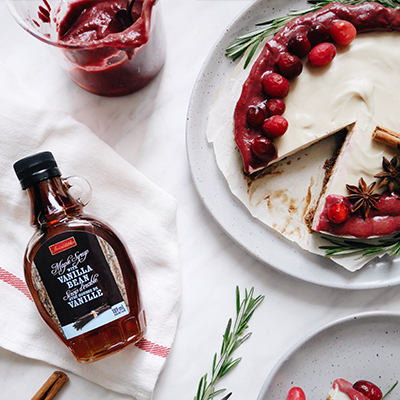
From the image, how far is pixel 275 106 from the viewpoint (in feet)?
5.50

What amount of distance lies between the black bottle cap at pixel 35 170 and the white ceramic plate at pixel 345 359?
4.19 feet

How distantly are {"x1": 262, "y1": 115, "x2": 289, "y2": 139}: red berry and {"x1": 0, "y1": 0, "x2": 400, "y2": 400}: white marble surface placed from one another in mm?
408

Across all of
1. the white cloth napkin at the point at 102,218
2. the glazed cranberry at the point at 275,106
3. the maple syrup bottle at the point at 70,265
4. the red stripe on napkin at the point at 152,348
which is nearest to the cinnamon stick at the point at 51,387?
the white cloth napkin at the point at 102,218

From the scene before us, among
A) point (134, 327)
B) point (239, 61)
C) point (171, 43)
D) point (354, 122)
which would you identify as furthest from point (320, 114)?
point (134, 327)

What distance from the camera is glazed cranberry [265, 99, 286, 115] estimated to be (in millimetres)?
1679

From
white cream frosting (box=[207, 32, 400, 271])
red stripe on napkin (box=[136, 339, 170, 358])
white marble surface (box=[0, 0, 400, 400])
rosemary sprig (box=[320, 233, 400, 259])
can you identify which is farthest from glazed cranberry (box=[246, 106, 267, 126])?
red stripe on napkin (box=[136, 339, 170, 358])

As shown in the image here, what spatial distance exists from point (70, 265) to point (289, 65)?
1.20 metres

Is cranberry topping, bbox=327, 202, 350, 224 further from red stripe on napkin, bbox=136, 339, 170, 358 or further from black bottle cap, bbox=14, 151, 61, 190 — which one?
black bottle cap, bbox=14, 151, 61, 190

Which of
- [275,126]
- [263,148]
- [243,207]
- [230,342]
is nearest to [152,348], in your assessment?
[230,342]

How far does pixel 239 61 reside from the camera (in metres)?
1.82

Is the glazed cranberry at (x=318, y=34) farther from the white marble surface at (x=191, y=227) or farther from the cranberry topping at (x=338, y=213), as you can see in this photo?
the cranberry topping at (x=338, y=213)

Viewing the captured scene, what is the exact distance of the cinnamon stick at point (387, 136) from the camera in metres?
1.70

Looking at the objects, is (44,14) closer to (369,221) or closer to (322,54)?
(322,54)

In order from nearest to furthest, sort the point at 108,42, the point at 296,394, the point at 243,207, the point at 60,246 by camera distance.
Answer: the point at 108,42, the point at 60,246, the point at 296,394, the point at 243,207
